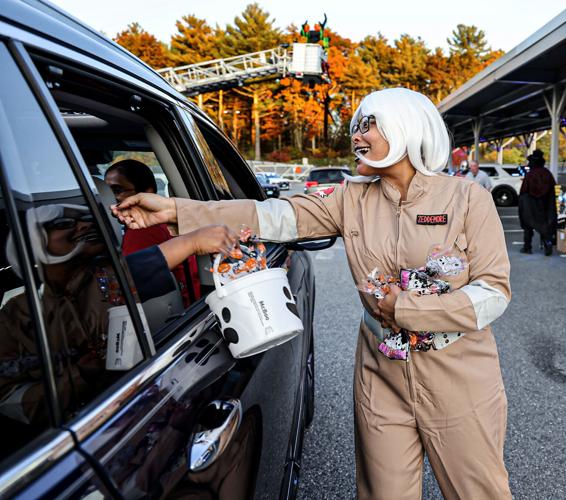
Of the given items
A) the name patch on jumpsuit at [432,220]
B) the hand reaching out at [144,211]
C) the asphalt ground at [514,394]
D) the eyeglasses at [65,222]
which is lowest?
the asphalt ground at [514,394]

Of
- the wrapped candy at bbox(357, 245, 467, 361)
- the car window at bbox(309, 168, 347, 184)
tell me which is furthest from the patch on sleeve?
the car window at bbox(309, 168, 347, 184)

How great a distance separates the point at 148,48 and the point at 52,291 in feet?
191

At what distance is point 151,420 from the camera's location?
90cm

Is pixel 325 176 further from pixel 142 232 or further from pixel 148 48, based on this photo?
pixel 148 48

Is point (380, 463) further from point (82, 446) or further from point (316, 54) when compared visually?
point (316, 54)

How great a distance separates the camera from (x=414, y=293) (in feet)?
4.68

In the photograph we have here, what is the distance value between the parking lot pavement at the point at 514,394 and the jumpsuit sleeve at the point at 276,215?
1.50m

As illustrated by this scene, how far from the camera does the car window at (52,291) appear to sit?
0.81 meters

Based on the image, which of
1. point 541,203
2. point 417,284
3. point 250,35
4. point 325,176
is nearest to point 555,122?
point 541,203

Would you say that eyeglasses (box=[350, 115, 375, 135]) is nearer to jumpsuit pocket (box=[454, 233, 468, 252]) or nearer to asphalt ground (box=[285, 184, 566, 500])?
jumpsuit pocket (box=[454, 233, 468, 252])

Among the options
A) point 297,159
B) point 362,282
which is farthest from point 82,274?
point 297,159

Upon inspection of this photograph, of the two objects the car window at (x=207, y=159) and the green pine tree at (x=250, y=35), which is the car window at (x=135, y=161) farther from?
the green pine tree at (x=250, y=35)

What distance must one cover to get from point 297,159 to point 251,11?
18815mm

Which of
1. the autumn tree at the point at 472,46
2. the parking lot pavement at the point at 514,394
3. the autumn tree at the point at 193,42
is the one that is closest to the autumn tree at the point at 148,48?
the autumn tree at the point at 193,42
